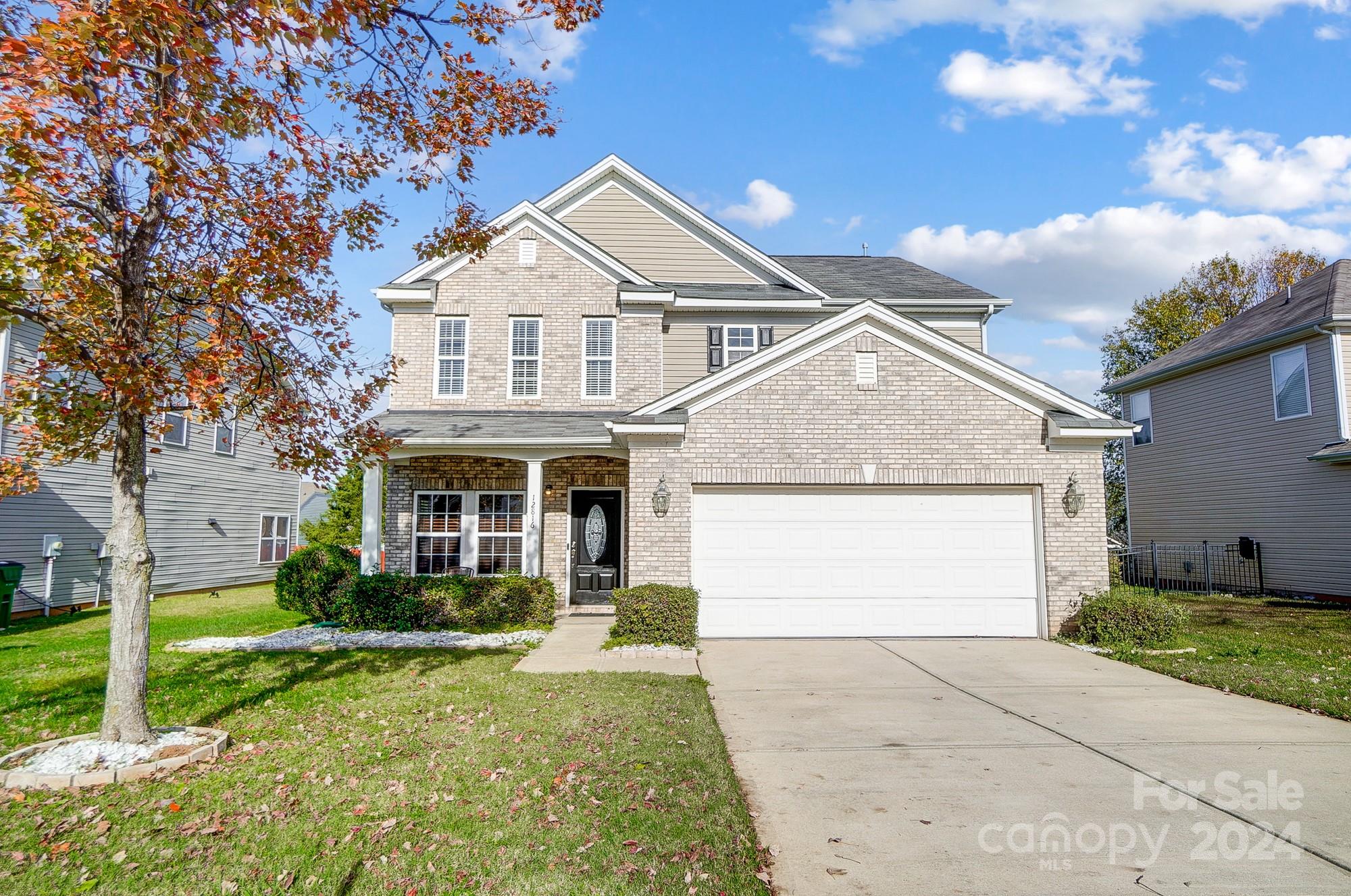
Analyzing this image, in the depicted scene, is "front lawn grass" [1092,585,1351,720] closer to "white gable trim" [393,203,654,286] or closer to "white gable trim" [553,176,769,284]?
"white gable trim" [393,203,654,286]

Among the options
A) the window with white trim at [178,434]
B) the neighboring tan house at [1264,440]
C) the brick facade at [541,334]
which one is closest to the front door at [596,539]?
the brick facade at [541,334]

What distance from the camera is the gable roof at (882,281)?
1664cm

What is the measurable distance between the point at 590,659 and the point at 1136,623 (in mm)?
7583

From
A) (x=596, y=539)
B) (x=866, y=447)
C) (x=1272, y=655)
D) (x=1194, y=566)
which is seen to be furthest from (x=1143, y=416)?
(x=596, y=539)

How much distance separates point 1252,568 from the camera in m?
17.8

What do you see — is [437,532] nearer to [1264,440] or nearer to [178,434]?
[178,434]

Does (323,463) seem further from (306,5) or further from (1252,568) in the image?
(1252,568)

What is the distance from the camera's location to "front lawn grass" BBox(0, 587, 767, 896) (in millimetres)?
3875

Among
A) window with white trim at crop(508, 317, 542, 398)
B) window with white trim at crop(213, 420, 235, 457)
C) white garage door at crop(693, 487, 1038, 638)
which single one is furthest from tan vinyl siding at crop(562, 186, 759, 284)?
window with white trim at crop(213, 420, 235, 457)

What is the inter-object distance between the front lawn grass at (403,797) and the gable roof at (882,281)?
37.5 feet

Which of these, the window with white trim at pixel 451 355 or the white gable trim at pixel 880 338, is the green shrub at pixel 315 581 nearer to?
the window with white trim at pixel 451 355

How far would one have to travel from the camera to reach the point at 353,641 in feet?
36.3

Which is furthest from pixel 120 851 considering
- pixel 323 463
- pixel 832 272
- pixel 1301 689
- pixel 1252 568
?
pixel 1252 568

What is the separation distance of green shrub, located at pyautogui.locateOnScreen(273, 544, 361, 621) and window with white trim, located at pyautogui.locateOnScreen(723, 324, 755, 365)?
27.7ft
